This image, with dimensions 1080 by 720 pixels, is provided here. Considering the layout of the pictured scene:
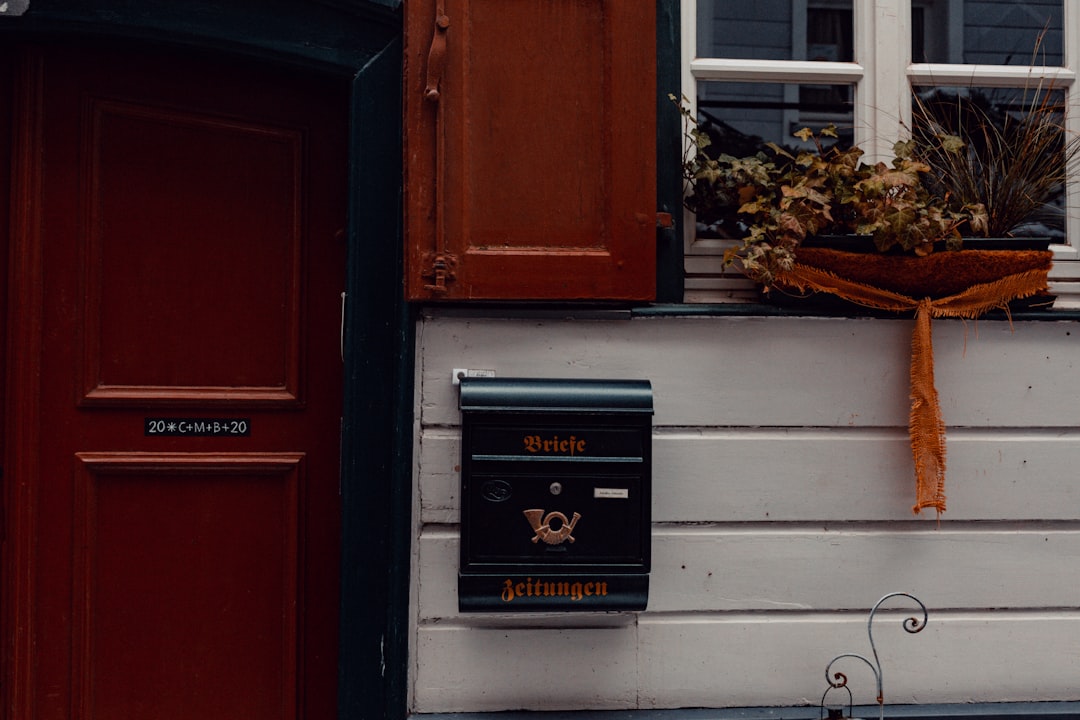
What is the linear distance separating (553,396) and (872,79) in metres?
1.42

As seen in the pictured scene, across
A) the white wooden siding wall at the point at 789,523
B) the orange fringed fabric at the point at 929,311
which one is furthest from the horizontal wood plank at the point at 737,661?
the orange fringed fabric at the point at 929,311

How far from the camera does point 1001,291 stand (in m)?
2.62

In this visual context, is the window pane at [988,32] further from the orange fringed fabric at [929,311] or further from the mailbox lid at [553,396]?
the mailbox lid at [553,396]

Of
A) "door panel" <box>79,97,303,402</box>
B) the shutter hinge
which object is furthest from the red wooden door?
the shutter hinge

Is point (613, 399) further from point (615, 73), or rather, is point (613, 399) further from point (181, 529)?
point (181, 529)

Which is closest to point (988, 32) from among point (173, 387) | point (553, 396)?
point (553, 396)

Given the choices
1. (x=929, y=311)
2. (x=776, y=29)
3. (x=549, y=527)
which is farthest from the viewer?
(x=776, y=29)

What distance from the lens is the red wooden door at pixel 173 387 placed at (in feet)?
8.78

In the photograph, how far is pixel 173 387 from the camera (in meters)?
2.75

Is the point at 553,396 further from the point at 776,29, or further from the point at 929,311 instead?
the point at 776,29

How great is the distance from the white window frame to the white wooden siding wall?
191 millimetres

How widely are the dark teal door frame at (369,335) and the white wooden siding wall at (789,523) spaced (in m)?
0.09

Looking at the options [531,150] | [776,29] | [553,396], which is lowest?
[553,396]

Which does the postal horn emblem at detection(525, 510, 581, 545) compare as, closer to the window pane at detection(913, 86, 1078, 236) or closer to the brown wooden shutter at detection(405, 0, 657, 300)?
the brown wooden shutter at detection(405, 0, 657, 300)
